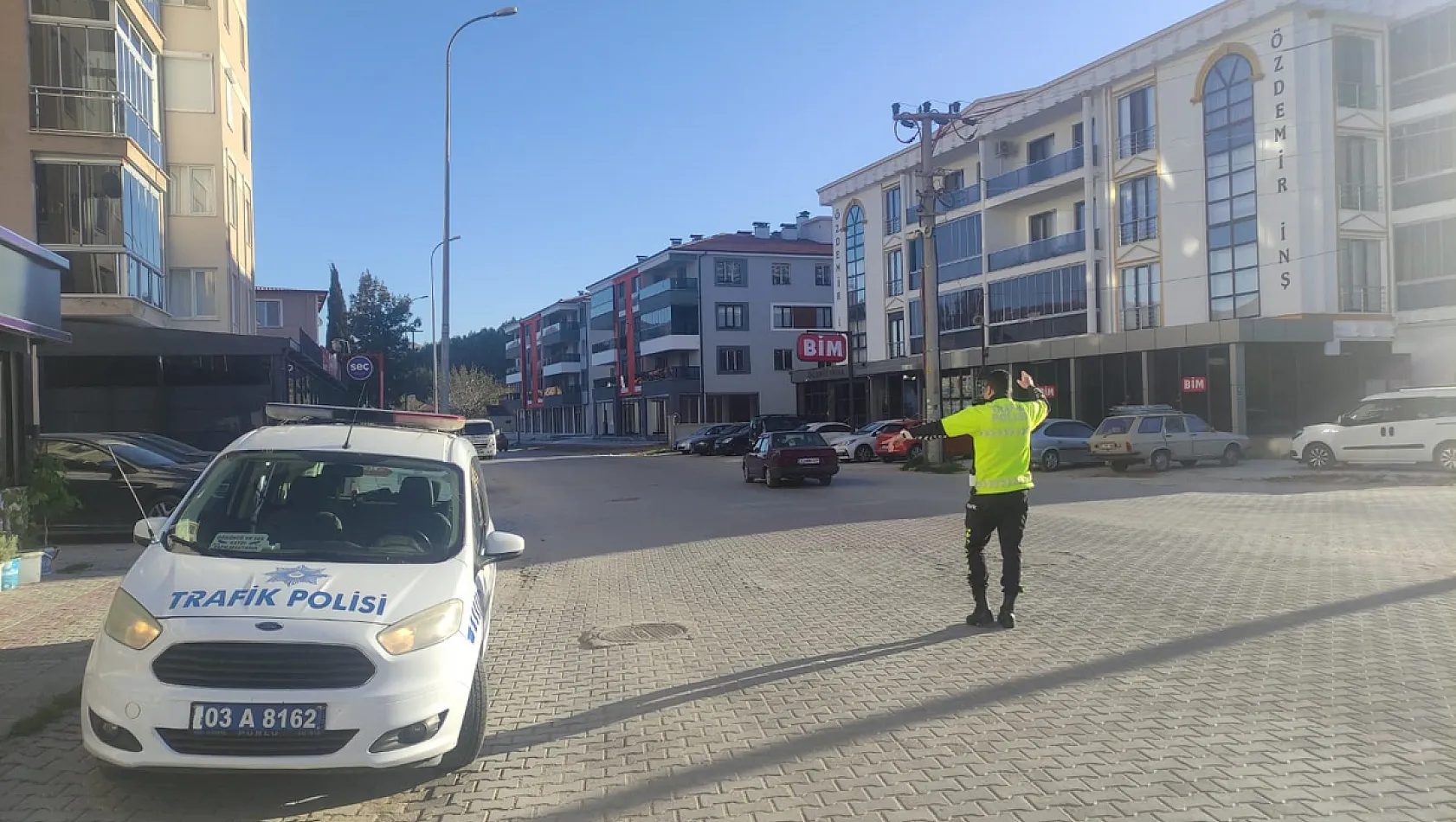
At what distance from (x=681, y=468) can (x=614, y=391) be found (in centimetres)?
4741

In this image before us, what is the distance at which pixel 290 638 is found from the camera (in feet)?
13.6

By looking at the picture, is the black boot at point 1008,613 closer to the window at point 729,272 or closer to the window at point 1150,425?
the window at point 1150,425

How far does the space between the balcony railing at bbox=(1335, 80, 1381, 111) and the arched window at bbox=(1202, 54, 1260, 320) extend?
8.11 feet

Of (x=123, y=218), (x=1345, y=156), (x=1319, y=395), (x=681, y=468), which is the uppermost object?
(x=1345, y=156)

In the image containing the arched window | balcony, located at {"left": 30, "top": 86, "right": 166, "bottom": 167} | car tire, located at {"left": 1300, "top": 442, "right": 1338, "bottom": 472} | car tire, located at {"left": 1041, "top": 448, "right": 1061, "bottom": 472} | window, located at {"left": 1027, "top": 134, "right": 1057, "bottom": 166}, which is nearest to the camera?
car tire, located at {"left": 1300, "top": 442, "right": 1338, "bottom": 472}

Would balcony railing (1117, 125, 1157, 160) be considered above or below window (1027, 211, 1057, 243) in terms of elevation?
above

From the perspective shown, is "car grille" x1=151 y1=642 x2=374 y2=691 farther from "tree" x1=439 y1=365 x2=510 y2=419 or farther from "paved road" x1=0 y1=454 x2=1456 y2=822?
"tree" x1=439 y1=365 x2=510 y2=419

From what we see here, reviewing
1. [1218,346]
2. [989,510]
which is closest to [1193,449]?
[1218,346]

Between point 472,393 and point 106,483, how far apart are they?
6553 centimetres

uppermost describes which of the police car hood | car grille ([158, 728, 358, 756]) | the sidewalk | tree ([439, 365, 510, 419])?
tree ([439, 365, 510, 419])

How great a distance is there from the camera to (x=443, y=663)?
4434 millimetres

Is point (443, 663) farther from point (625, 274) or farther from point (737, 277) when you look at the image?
point (625, 274)

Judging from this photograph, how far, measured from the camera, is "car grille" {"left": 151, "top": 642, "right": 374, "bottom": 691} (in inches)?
162

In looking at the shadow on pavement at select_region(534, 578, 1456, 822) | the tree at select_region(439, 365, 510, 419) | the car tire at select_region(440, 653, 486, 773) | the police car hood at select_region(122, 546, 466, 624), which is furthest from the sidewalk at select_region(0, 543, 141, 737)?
the tree at select_region(439, 365, 510, 419)
